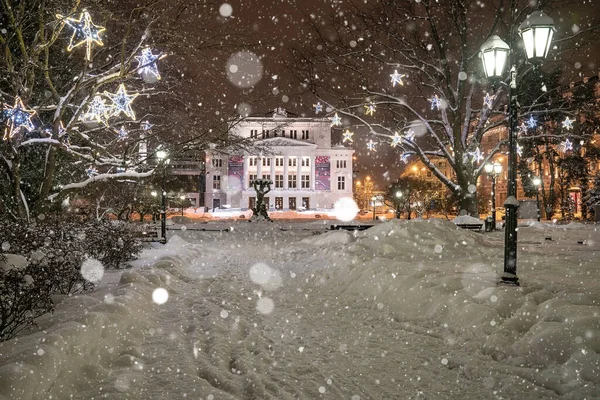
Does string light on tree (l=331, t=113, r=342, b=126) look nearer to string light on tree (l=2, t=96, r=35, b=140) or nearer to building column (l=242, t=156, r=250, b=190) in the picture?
string light on tree (l=2, t=96, r=35, b=140)

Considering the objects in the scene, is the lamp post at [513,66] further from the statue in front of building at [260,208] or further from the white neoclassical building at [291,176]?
the white neoclassical building at [291,176]

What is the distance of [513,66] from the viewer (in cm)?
787

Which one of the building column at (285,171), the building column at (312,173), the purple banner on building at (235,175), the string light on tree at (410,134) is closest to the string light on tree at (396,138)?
the string light on tree at (410,134)

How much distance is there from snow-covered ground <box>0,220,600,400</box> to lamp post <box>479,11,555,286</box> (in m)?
0.59

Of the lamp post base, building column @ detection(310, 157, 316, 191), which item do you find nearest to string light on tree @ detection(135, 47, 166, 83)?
the lamp post base

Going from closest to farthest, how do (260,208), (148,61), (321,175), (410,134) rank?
(148,61) → (410,134) → (260,208) → (321,175)

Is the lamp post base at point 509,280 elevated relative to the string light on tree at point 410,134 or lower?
lower

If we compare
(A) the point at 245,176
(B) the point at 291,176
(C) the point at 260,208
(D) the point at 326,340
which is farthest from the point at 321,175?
(D) the point at 326,340

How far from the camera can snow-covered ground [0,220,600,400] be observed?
414 centimetres

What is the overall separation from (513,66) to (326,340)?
601 cm

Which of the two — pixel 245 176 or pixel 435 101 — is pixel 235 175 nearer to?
pixel 245 176

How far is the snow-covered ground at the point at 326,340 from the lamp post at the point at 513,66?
59cm

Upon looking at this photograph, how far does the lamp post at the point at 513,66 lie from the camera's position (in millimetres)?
7145

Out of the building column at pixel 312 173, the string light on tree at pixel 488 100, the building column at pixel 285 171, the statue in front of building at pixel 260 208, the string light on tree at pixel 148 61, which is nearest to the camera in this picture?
the string light on tree at pixel 148 61
